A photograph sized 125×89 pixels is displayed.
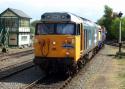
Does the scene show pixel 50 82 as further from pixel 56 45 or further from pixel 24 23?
pixel 24 23

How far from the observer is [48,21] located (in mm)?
18531

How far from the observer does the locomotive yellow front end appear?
59.3 ft

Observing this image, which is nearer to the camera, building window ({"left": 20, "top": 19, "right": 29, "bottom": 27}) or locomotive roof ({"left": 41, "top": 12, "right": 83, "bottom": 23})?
locomotive roof ({"left": 41, "top": 12, "right": 83, "bottom": 23})

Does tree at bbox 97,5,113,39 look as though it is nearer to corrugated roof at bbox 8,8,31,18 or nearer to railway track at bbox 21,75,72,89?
corrugated roof at bbox 8,8,31,18

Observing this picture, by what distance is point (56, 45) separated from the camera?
60.0 feet

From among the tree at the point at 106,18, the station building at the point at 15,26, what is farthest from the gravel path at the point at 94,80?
the tree at the point at 106,18

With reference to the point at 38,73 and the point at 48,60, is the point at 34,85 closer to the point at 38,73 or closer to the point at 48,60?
the point at 48,60

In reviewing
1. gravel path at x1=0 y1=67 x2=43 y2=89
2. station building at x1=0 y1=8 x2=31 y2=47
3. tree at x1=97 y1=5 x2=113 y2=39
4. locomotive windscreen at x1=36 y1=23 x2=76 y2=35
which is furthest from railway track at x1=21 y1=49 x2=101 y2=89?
tree at x1=97 y1=5 x2=113 y2=39

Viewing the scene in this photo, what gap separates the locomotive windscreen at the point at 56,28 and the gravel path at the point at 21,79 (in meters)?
2.39

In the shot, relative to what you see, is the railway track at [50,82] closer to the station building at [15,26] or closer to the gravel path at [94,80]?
the gravel path at [94,80]

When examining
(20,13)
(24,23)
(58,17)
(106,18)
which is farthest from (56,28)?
(106,18)

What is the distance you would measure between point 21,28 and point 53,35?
4232 centimetres

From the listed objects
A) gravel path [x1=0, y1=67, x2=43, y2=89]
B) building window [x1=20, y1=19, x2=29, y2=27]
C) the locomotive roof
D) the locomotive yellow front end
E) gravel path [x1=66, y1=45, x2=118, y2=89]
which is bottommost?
gravel path [x1=66, y1=45, x2=118, y2=89]

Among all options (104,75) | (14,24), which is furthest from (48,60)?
(14,24)
